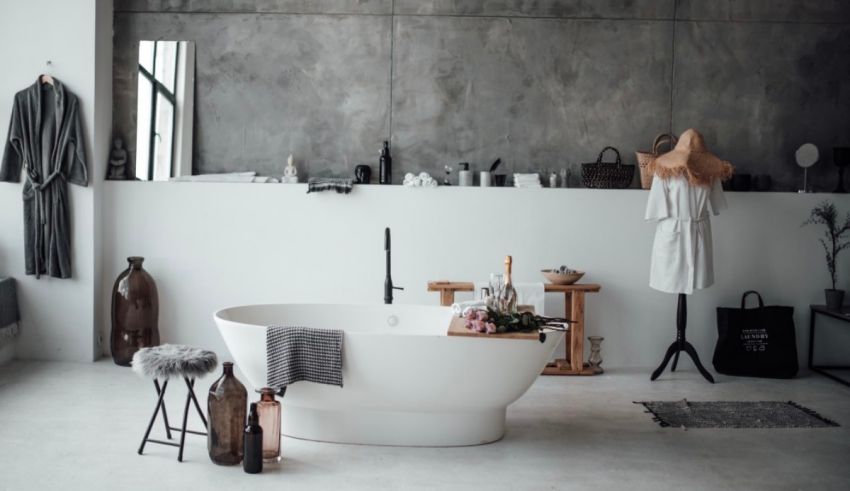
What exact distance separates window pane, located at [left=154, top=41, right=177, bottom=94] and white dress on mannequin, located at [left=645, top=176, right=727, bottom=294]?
11.8ft

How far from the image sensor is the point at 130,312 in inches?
234

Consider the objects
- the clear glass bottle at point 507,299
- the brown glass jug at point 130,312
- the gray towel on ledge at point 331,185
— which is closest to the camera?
the clear glass bottle at point 507,299

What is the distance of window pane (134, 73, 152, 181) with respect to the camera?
250 inches

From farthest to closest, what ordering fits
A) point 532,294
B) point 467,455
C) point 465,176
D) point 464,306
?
point 465,176
point 532,294
point 464,306
point 467,455

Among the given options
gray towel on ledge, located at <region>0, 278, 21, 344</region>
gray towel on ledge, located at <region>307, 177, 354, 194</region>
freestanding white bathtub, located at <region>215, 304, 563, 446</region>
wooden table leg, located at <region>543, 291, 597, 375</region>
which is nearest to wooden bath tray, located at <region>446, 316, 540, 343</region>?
freestanding white bathtub, located at <region>215, 304, 563, 446</region>

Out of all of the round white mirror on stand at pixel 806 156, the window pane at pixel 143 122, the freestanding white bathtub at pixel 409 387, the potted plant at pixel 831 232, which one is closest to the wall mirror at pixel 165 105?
the window pane at pixel 143 122

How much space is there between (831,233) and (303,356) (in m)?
4.14

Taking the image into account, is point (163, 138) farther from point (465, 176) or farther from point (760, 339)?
point (760, 339)

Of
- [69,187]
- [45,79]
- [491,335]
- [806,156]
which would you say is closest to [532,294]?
[491,335]

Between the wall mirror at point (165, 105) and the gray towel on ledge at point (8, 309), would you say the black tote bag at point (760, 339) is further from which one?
the gray towel on ledge at point (8, 309)

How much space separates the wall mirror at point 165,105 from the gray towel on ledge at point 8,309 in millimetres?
1164

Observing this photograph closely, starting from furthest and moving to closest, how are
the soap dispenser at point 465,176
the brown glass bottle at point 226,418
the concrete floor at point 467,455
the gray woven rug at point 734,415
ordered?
1. the soap dispenser at point 465,176
2. the gray woven rug at point 734,415
3. the brown glass bottle at point 226,418
4. the concrete floor at point 467,455

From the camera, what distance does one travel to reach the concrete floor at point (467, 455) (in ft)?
12.4

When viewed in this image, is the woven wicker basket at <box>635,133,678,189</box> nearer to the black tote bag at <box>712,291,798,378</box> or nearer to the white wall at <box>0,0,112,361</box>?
the black tote bag at <box>712,291,798,378</box>
